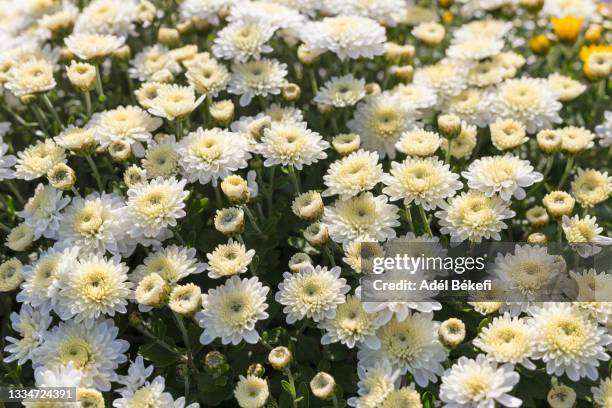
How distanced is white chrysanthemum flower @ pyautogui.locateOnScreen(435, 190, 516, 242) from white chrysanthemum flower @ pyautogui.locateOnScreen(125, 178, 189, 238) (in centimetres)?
88

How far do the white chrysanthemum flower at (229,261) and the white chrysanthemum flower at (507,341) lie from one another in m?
0.75

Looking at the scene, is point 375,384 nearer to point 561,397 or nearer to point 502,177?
point 561,397

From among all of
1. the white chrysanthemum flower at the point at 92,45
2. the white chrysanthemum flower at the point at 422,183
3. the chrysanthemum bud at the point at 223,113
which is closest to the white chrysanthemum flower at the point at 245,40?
the chrysanthemum bud at the point at 223,113

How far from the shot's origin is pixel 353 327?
7.02ft

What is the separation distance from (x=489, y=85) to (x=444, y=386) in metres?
1.51

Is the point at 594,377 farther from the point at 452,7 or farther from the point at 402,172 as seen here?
the point at 452,7

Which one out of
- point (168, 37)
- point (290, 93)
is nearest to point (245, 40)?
point (290, 93)

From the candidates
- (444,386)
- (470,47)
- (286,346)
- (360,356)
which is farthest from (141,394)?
(470,47)

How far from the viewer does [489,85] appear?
3.01m

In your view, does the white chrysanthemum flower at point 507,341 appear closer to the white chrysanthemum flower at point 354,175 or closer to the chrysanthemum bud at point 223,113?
the white chrysanthemum flower at point 354,175

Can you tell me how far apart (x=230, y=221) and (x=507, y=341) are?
3.12 feet

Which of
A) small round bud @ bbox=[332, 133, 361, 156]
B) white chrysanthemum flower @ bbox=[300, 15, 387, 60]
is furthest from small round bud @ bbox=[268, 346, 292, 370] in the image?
white chrysanthemum flower @ bbox=[300, 15, 387, 60]

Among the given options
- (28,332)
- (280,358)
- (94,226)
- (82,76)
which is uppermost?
(82,76)

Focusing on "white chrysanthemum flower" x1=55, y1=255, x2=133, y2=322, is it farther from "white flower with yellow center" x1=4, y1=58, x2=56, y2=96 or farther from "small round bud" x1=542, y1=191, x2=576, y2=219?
"small round bud" x1=542, y1=191, x2=576, y2=219
